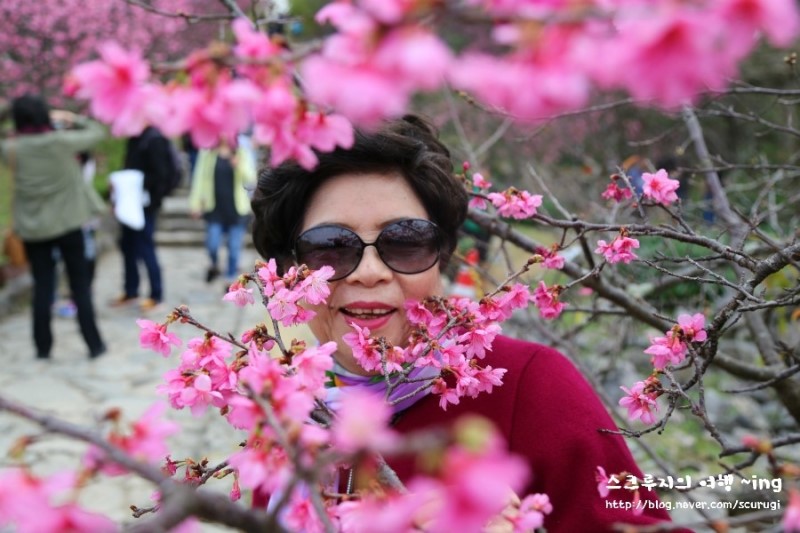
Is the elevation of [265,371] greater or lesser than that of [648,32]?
lesser

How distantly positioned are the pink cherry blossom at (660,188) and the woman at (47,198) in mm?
4619

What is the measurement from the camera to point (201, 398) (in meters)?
1.12

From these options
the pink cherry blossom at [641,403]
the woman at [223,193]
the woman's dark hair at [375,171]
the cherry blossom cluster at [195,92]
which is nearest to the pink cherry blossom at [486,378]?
the pink cherry blossom at [641,403]

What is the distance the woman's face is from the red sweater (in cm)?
23

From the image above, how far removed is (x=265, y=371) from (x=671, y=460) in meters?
3.91

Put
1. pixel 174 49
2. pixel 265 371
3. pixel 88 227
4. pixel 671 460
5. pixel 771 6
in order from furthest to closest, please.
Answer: pixel 174 49, pixel 88 227, pixel 671 460, pixel 265 371, pixel 771 6

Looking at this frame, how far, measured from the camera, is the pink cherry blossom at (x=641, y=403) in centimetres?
135

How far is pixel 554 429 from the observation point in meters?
1.49

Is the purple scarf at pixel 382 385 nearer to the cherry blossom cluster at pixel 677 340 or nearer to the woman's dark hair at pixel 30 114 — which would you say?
the cherry blossom cluster at pixel 677 340

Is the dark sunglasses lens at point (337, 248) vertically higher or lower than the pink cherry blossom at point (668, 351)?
higher

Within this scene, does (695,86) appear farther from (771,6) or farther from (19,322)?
(19,322)

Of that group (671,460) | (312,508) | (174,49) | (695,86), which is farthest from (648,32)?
(174,49)

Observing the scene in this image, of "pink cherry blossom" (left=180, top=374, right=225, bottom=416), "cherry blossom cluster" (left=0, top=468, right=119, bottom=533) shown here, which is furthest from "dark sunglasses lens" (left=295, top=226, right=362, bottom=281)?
"cherry blossom cluster" (left=0, top=468, right=119, bottom=533)

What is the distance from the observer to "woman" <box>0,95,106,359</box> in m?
5.03
